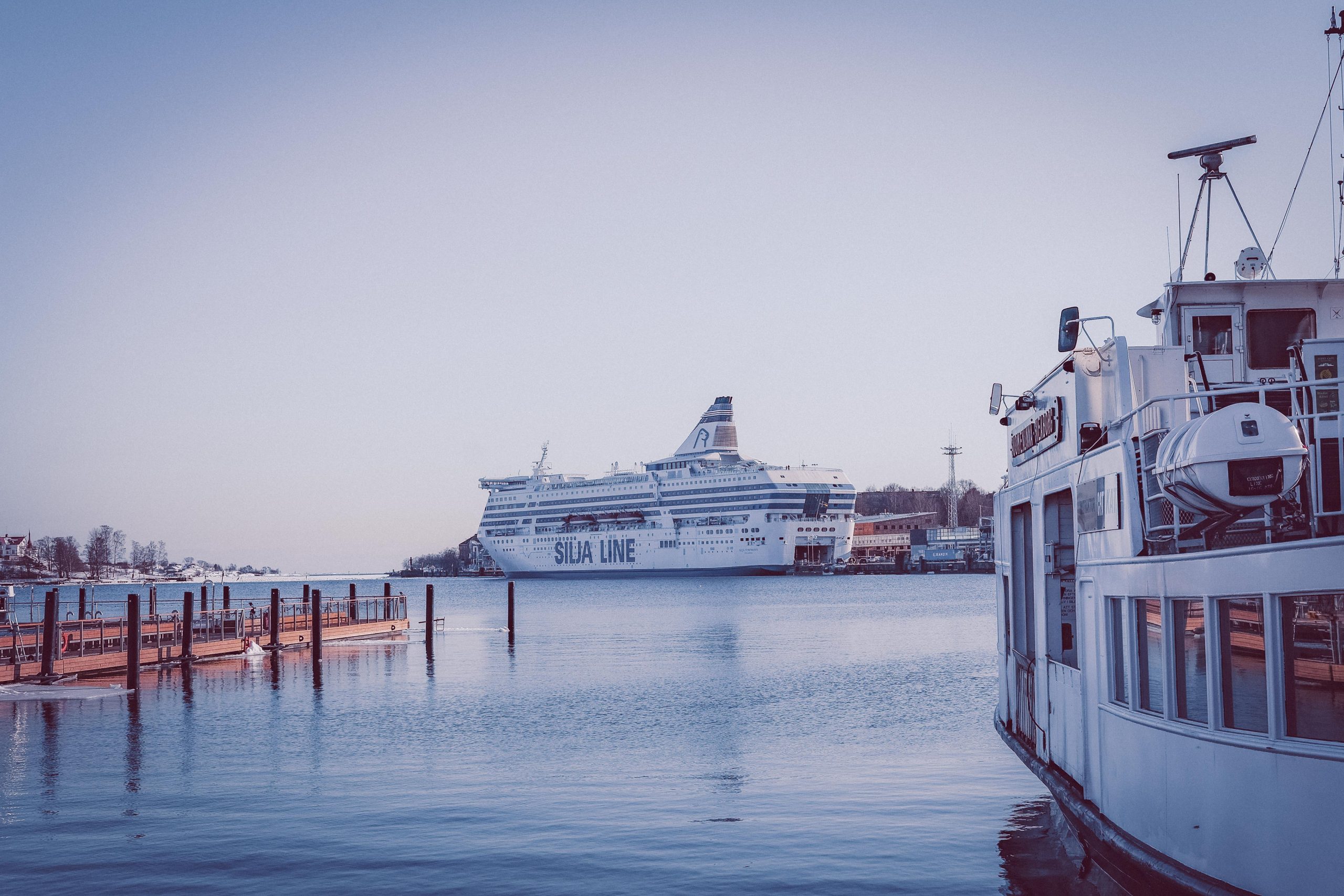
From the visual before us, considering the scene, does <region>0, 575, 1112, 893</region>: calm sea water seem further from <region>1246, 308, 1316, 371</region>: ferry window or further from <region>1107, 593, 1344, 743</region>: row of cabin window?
<region>1246, 308, 1316, 371</region>: ferry window

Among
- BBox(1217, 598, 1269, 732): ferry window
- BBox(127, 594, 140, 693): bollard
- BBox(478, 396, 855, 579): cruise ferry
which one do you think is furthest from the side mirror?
BBox(478, 396, 855, 579): cruise ferry

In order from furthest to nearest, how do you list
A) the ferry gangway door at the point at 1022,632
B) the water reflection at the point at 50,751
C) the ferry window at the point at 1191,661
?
the water reflection at the point at 50,751, the ferry gangway door at the point at 1022,632, the ferry window at the point at 1191,661

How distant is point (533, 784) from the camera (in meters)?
19.2

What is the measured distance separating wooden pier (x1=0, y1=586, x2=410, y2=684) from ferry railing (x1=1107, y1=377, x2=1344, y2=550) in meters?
29.1

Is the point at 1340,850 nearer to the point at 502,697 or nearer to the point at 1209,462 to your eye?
the point at 1209,462

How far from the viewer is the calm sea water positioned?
13812 mm

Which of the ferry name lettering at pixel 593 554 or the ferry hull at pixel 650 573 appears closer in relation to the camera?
the ferry hull at pixel 650 573

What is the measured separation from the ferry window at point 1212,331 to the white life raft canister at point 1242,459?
16.5 ft

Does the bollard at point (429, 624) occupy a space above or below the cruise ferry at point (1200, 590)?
below

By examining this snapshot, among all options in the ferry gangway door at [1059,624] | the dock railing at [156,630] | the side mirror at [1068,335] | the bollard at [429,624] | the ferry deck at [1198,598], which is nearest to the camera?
the ferry deck at [1198,598]

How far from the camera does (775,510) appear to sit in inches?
4776

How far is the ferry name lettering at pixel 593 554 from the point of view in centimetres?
13025

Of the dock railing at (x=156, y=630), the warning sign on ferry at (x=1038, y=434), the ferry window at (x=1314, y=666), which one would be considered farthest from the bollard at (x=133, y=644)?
the ferry window at (x=1314, y=666)

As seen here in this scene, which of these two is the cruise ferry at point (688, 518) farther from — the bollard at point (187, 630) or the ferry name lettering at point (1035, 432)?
the ferry name lettering at point (1035, 432)
